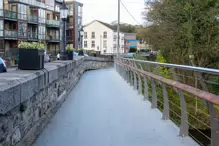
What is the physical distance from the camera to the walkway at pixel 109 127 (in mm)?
4531

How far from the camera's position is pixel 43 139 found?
4.62m

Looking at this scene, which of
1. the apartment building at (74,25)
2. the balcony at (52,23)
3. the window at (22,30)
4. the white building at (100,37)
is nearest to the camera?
the window at (22,30)

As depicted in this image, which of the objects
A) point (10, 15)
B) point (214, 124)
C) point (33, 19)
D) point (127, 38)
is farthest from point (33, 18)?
point (214, 124)

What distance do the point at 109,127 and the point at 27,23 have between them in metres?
42.6

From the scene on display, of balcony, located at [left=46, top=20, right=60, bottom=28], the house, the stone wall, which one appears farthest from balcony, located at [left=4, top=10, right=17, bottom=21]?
the house

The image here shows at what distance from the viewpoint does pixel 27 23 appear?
4509cm

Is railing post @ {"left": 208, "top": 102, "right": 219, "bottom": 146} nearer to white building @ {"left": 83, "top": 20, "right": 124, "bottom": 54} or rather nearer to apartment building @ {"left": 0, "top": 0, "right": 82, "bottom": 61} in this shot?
apartment building @ {"left": 0, "top": 0, "right": 82, "bottom": 61}

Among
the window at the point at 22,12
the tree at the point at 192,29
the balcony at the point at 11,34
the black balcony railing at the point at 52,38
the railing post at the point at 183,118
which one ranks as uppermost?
the window at the point at 22,12

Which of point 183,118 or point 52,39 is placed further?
point 52,39

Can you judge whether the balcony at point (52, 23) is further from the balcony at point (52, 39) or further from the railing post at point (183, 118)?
the railing post at point (183, 118)

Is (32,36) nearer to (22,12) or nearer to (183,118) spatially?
(22,12)

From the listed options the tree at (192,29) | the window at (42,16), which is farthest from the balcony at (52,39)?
the tree at (192,29)

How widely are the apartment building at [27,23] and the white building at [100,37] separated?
2193 centimetres

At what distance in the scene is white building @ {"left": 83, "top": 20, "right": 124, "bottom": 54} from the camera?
78188 mm
